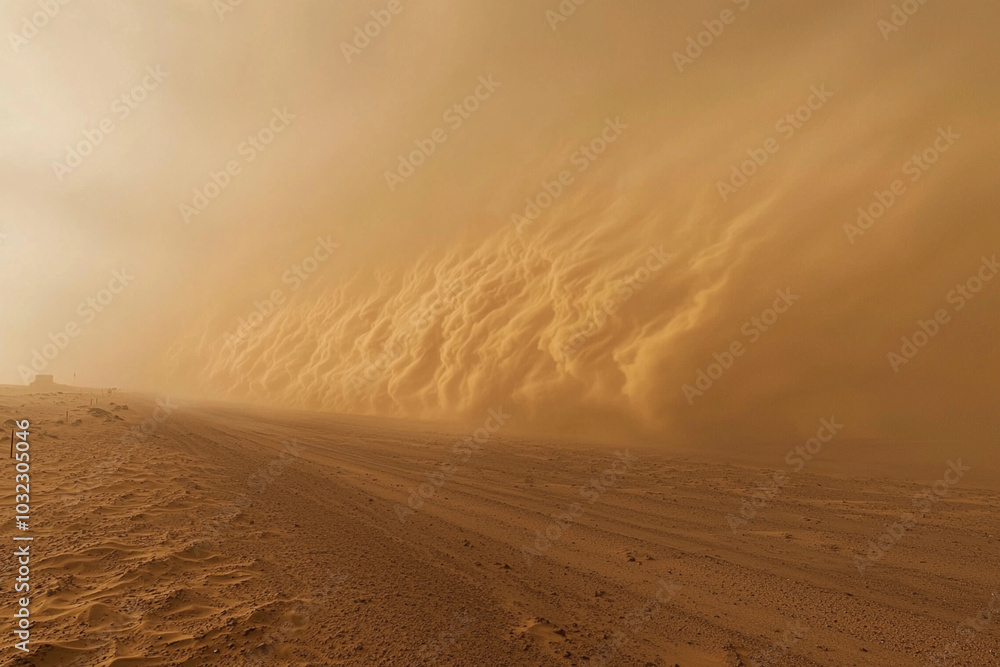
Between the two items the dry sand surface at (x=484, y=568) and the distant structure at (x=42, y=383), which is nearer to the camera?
the dry sand surface at (x=484, y=568)

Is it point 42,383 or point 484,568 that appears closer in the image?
point 484,568

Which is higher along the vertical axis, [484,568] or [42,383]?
[484,568]

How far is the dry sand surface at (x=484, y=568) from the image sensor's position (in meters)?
3.16

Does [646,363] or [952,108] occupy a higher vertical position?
[952,108]

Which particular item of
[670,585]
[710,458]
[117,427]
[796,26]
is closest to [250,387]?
[117,427]

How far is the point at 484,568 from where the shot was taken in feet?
14.6

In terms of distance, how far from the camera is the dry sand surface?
316 cm

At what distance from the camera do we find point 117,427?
11.4 meters

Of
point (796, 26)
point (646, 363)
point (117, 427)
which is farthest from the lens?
point (796, 26)

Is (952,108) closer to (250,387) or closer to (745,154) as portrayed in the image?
(745,154)

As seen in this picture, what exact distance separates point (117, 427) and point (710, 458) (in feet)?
50.6

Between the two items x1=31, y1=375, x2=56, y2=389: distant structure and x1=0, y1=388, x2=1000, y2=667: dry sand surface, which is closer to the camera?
x1=0, y1=388, x2=1000, y2=667: dry sand surface

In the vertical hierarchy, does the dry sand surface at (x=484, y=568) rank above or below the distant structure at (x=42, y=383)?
above

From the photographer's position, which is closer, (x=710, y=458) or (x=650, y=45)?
(x=710, y=458)
